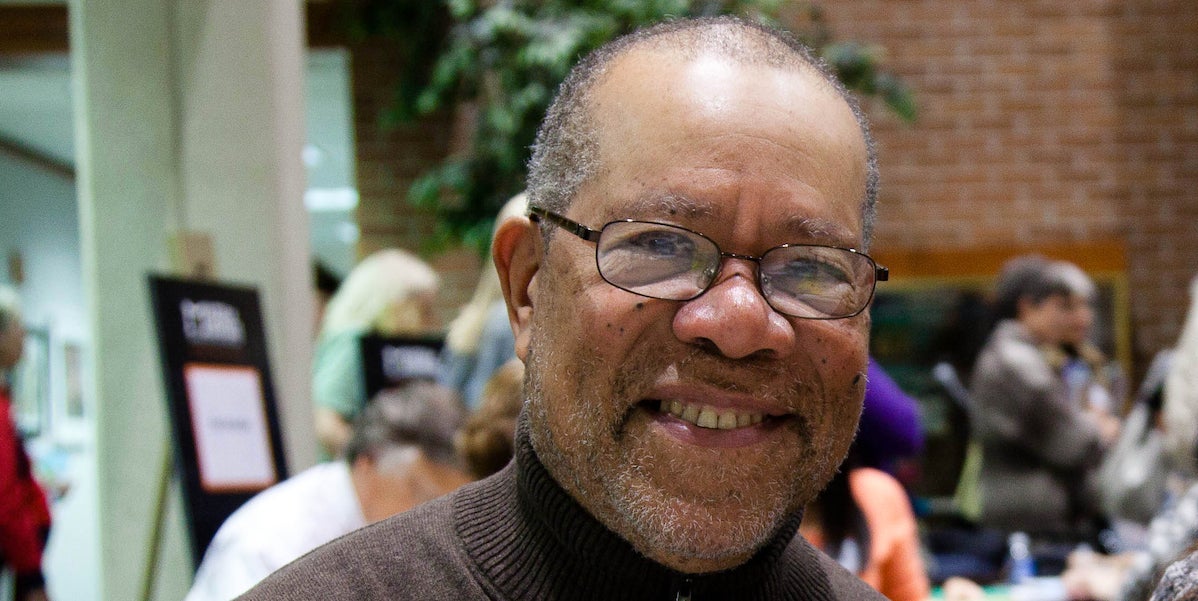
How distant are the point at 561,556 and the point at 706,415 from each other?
23 centimetres

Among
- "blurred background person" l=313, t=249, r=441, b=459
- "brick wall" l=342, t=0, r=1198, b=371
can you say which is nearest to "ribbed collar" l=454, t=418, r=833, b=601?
"blurred background person" l=313, t=249, r=441, b=459

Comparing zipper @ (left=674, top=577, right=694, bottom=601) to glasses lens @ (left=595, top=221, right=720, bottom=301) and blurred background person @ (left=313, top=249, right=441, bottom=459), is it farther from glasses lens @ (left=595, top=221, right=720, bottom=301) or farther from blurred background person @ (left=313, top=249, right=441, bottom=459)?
blurred background person @ (left=313, top=249, right=441, bottom=459)

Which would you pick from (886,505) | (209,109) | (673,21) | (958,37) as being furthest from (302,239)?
(958,37)

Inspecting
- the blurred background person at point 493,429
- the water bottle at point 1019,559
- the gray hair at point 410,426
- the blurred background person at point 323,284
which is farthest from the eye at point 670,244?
the blurred background person at point 323,284

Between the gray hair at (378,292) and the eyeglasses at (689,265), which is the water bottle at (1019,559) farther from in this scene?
the eyeglasses at (689,265)

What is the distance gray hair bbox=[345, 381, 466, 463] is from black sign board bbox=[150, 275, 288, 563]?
286 millimetres

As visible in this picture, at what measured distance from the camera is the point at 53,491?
3.09 meters

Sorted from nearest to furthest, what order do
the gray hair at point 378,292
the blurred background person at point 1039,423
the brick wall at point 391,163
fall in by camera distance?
the blurred background person at point 1039,423 < the gray hair at point 378,292 < the brick wall at point 391,163

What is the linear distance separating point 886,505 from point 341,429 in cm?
254

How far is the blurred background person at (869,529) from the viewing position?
2840 mm

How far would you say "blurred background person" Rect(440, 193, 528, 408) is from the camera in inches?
167

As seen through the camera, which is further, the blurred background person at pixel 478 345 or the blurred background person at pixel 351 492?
the blurred background person at pixel 478 345

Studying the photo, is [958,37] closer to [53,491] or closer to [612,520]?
[53,491]

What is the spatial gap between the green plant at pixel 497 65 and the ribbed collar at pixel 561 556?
408 cm
